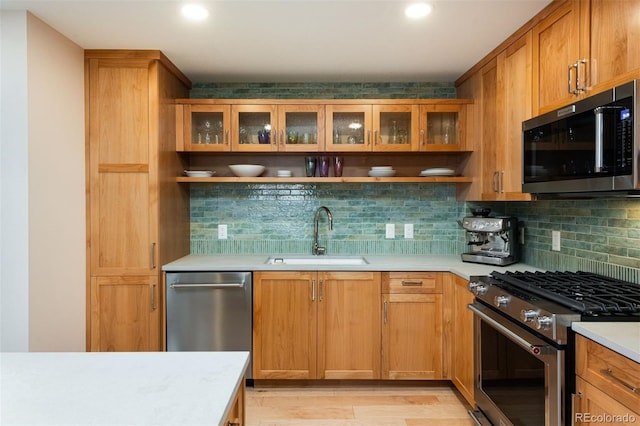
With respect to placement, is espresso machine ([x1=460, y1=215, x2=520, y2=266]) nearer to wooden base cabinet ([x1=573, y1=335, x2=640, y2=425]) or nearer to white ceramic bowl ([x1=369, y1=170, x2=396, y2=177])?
white ceramic bowl ([x1=369, y1=170, x2=396, y2=177])

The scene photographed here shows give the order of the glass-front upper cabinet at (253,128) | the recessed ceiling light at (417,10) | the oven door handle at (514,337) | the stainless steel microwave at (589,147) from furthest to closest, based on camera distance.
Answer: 1. the glass-front upper cabinet at (253,128)
2. the recessed ceiling light at (417,10)
3. the oven door handle at (514,337)
4. the stainless steel microwave at (589,147)

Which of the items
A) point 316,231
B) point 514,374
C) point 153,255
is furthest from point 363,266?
point 153,255

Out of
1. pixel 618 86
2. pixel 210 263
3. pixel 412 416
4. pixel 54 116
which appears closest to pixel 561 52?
pixel 618 86

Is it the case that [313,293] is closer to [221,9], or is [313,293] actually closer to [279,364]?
[279,364]

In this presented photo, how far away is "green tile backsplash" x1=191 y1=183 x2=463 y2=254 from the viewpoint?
337 centimetres

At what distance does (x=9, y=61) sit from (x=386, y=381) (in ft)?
9.86

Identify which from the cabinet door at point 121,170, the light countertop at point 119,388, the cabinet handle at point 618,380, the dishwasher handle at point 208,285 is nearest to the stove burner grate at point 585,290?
Answer: the cabinet handle at point 618,380

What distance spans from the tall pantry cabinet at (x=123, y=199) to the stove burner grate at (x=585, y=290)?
219 cm

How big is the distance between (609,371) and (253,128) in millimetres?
2555

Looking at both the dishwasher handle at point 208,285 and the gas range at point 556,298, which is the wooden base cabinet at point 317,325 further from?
the gas range at point 556,298

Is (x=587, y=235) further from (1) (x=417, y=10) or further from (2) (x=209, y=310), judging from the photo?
(2) (x=209, y=310)

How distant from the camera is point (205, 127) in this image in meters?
3.08

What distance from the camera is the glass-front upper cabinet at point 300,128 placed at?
9.90 ft

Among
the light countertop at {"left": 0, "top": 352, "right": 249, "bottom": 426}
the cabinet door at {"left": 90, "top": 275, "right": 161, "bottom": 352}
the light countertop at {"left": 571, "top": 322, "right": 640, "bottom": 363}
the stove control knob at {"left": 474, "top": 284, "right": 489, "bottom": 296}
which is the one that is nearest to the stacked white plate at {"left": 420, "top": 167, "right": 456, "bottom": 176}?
the stove control knob at {"left": 474, "top": 284, "right": 489, "bottom": 296}
